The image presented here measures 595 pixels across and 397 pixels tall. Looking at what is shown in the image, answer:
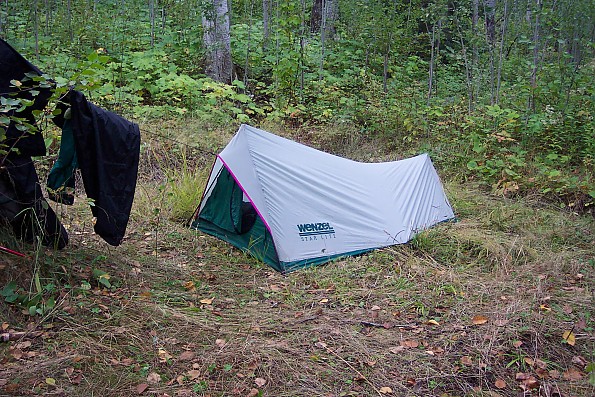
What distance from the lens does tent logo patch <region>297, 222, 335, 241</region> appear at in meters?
4.81

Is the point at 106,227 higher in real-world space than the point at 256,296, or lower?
higher

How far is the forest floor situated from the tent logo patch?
1.05 ft

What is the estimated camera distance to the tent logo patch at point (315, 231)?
481cm

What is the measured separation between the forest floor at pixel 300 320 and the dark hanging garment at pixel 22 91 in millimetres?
619

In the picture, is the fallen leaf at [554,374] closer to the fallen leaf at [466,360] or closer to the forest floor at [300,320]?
the forest floor at [300,320]

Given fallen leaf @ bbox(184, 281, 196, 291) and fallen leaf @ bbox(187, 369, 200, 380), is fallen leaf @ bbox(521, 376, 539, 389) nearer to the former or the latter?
fallen leaf @ bbox(187, 369, 200, 380)

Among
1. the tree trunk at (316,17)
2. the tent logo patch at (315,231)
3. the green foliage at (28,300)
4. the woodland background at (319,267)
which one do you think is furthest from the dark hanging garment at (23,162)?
the tree trunk at (316,17)

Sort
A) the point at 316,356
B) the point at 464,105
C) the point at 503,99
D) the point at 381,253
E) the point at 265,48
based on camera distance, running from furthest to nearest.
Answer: the point at 265,48, the point at 464,105, the point at 503,99, the point at 381,253, the point at 316,356

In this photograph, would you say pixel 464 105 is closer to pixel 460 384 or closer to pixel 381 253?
pixel 381 253

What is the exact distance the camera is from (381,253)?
495cm

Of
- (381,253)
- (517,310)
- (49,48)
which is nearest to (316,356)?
(517,310)

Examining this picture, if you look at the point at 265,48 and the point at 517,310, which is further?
the point at 265,48

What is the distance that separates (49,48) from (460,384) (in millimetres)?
7980

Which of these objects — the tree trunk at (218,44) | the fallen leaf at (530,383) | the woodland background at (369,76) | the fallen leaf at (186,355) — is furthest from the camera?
the tree trunk at (218,44)
